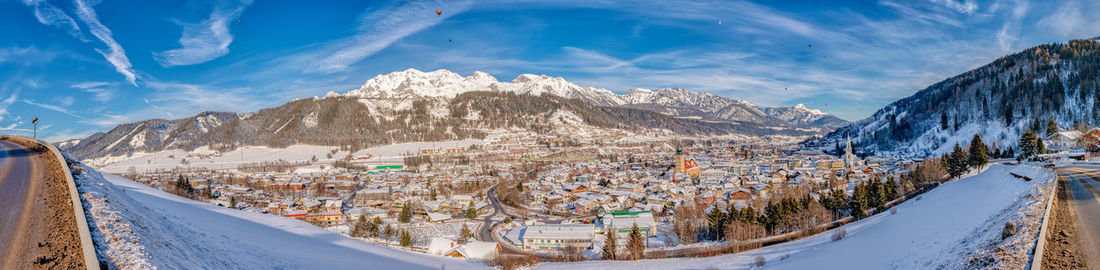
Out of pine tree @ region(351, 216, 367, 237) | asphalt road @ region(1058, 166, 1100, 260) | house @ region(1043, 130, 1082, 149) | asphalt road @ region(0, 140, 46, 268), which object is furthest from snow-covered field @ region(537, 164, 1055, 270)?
house @ region(1043, 130, 1082, 149)

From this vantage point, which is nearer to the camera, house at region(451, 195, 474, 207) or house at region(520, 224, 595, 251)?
house at region(520, 224, 595, 251)

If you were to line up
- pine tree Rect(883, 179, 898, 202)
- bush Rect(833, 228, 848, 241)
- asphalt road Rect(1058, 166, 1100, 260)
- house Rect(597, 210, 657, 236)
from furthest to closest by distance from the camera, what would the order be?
pine tree Rect(883, 179, 898, 202) < house Rect(597, 210, 657, 236) < bush Rect(833, 228, 848, 241) < asphalt road Rect(1058, 166, 1100, 260)

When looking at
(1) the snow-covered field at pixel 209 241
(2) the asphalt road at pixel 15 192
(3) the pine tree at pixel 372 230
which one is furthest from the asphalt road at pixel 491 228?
(2) the asphalt road at pixel 15 192

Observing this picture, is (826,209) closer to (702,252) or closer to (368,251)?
(702,252)

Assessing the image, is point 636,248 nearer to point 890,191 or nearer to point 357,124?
point 890,191

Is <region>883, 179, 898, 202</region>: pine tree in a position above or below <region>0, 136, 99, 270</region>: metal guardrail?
below

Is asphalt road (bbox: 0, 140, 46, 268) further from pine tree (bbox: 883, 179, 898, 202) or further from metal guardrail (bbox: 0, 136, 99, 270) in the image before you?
pine tree (bbox: 883, 179, 898, 202)

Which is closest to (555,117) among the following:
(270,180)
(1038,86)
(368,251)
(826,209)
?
(270,180)

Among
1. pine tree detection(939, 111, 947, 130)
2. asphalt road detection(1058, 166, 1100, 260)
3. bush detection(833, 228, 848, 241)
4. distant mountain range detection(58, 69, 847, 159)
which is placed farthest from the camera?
distant mountain range detection(58, 69, 847, 159)
